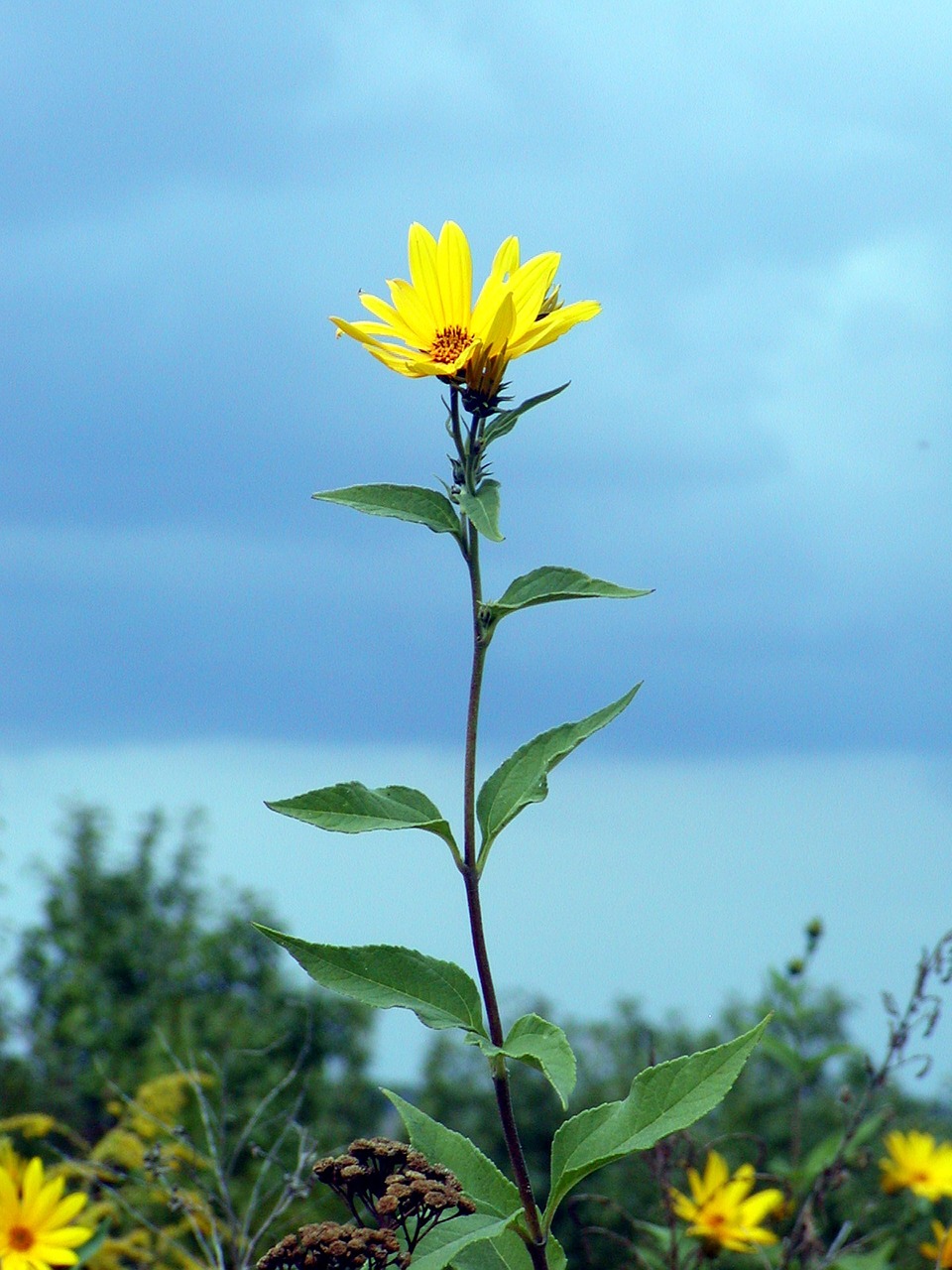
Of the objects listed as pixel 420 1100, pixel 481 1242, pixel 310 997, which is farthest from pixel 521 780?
pixel 310 997

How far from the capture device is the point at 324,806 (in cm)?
186

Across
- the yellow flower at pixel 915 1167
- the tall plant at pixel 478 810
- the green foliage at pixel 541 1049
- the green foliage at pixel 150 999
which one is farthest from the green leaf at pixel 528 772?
the green foliage at pixel 150 999

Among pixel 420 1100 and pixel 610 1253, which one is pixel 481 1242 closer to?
pixel 610 1253

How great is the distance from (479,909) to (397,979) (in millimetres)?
146

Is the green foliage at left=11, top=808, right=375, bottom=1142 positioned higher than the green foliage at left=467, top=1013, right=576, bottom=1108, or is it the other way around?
the green foliage at left=467, top=1013, right=576, bottom=1108

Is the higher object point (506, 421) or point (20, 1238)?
point (506, 421)

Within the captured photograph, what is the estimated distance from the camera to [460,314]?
205 cm

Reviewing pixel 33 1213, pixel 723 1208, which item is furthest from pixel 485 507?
pixel 723 1208

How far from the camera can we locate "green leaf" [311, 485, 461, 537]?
6.32ft

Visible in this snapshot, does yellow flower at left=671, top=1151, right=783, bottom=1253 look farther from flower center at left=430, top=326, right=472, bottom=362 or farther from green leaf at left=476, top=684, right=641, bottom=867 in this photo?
flower center at left=430, top=326, right=472, bottom=362

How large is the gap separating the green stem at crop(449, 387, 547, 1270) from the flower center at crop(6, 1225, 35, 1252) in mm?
1992

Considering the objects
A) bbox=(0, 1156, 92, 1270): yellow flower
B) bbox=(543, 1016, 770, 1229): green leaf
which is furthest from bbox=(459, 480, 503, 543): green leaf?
bbox=(0, 1156, 92, 1270): yellow flower

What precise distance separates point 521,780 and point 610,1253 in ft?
18.2

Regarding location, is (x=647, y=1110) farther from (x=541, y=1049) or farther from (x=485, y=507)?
(x=485, y=507)
